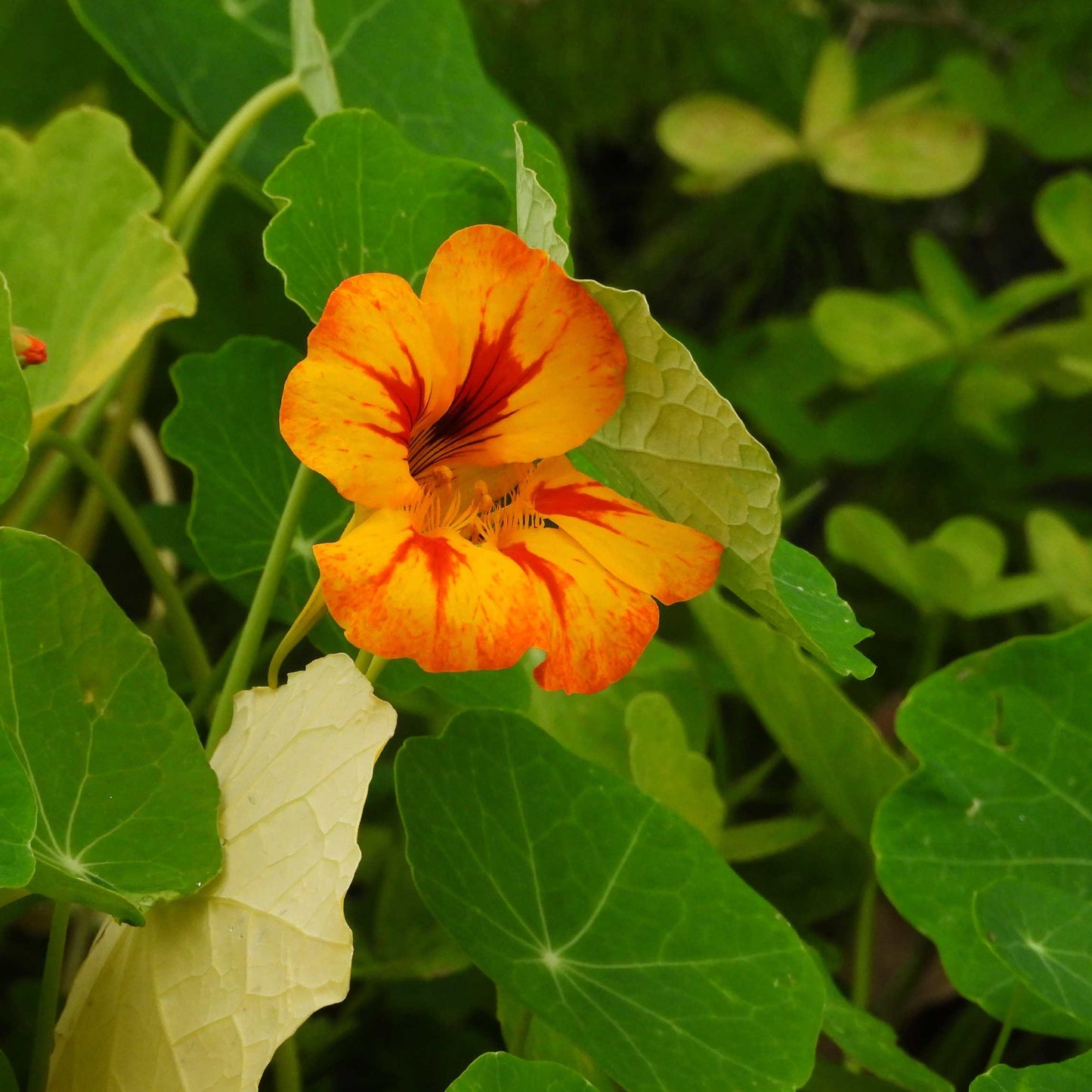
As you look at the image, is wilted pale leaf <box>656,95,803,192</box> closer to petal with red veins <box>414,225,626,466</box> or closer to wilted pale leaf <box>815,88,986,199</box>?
wilted pale leaf <box>815,88,986,199</box>

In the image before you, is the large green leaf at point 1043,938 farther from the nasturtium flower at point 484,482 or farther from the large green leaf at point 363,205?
the large green leaf at point 363,205

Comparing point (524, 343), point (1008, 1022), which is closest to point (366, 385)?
point (524, 343)

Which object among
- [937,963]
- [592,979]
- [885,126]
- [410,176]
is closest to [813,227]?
[885,126]

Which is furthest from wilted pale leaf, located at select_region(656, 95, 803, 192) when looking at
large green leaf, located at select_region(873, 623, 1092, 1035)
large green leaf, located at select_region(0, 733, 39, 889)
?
large green leaf, located at select_region(0, 733, 39, 889)

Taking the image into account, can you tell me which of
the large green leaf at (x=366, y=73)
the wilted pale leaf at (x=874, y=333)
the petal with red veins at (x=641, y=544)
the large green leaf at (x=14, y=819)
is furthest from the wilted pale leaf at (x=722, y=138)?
the large green leaf at (x=14, y=819)

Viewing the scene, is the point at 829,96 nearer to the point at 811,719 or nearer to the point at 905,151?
the point at 905,151
